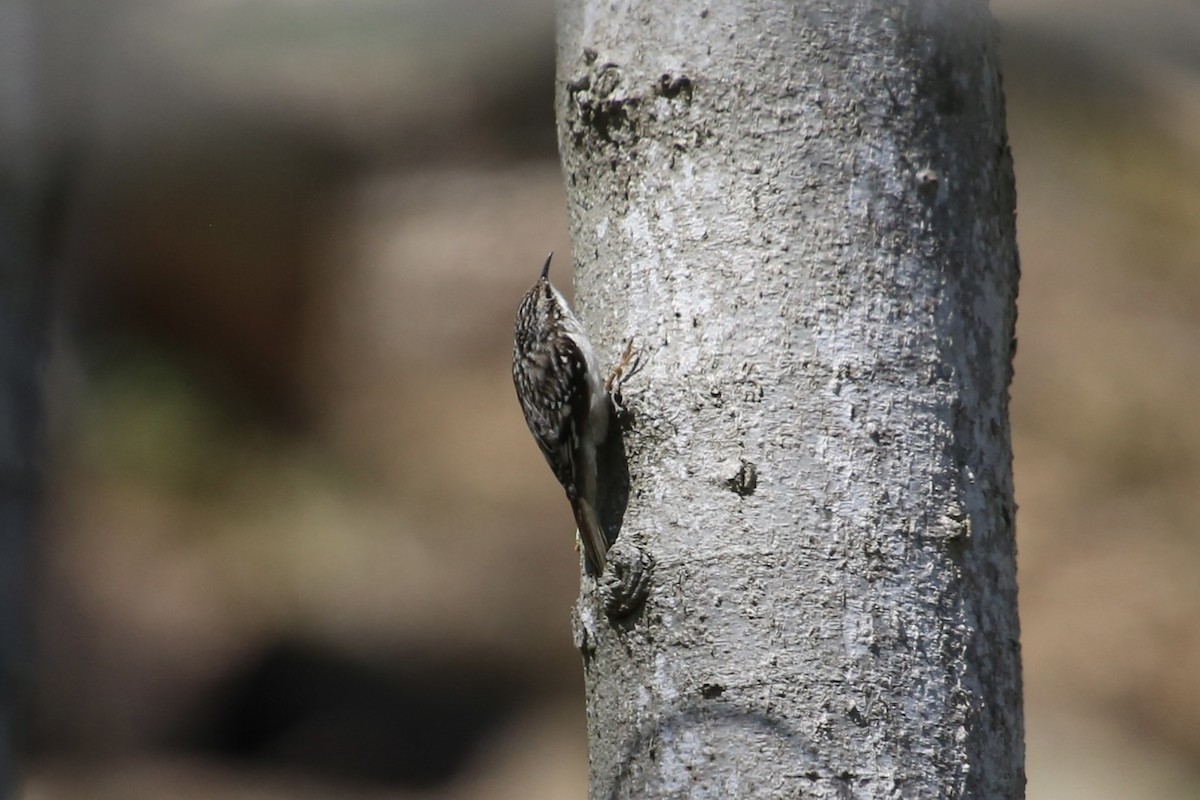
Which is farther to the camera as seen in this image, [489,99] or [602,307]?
[489,99]

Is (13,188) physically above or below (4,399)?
above

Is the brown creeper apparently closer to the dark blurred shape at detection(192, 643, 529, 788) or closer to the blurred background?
the blurred background

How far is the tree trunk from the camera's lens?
1.76 m

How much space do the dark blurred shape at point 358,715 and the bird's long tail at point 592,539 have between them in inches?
243

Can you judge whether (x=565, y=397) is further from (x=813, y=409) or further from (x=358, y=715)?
(x=358, y=715)

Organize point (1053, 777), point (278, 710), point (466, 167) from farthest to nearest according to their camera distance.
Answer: point (466, 167)
point (278, 710)
point (1053, 777)

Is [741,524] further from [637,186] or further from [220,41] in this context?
[220,41]

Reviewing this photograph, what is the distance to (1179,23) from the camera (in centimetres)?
785

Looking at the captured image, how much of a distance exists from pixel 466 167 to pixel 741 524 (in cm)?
768

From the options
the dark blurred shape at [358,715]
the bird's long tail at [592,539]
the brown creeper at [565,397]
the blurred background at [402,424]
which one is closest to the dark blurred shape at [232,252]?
the blurred background at [402,424]

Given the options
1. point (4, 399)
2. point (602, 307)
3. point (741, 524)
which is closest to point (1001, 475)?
point (741, 524)

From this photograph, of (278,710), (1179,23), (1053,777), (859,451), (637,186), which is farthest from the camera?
(278,710)

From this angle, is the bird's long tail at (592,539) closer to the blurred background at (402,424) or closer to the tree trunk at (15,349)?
the tree trunk at (15,349)

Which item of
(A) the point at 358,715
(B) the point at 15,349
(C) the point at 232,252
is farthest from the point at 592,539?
(C) the point at 232,252
